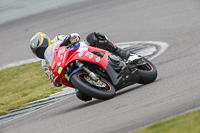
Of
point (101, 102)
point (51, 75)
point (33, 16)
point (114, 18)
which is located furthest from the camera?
point (33, 16)

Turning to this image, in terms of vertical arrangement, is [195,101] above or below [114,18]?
above

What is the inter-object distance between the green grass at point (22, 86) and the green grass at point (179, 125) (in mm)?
5036

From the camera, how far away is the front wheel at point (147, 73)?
26.1 ft

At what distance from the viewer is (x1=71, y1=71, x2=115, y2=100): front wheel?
704 cm


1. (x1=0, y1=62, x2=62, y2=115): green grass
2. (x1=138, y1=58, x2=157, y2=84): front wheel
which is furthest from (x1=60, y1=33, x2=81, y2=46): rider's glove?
(x1=0, y1=62, x2=62, y2=115): green grass

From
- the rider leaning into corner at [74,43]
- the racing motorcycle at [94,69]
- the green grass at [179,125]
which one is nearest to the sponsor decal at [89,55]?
the racing motorcycle at [94,69]

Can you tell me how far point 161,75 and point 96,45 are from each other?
4.77ft

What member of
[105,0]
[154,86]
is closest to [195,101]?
[154,86]

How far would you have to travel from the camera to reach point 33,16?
24.6 m

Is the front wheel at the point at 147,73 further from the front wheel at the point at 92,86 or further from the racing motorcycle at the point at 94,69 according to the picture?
the front wheel at the point at 92,86

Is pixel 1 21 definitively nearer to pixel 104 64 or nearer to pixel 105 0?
pixel 105 0

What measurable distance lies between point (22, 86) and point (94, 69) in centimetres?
493

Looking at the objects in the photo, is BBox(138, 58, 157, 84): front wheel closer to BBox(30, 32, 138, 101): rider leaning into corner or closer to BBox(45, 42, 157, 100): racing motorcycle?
BBox(45, 42, 157, 100): racing motorcycle

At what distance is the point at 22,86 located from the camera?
39.9ft
